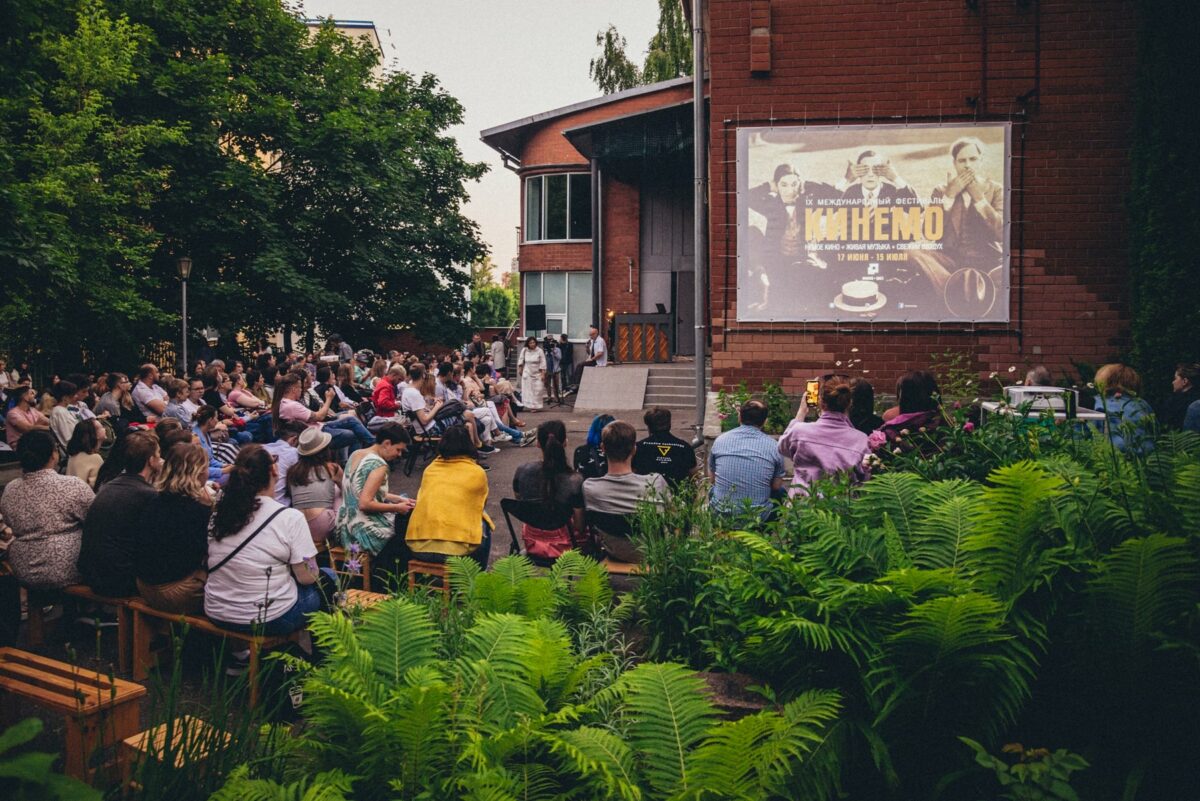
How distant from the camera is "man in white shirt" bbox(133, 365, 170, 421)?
13445mm

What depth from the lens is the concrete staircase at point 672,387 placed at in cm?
2241

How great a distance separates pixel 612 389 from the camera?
23.6m

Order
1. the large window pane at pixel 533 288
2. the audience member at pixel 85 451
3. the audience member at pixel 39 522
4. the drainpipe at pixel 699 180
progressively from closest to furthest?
the audience member at pixel 39 522
the audience member at pixel 85 451
the drainpipe at pixel 699 180
the large window pane at pixel 533 288

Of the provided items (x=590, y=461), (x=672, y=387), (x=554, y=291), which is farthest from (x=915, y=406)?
(x=554, y=291)

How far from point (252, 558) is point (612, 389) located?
731 inches

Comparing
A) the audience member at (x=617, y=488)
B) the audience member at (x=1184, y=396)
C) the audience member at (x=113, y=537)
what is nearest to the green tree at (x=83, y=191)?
the audience member at (x=113, y=537)

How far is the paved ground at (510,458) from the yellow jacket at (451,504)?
2088 millimetres

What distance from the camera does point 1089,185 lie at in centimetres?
1470

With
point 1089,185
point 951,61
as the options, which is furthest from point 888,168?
point 1089,185

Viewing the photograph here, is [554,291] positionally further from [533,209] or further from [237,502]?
[237,502]

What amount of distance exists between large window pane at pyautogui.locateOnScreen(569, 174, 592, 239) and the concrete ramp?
32.0 ft

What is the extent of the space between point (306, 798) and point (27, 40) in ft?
34.9

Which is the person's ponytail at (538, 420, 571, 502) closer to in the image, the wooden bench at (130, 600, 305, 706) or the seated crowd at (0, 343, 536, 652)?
the seated crowd at (0, 343, 536, 652)

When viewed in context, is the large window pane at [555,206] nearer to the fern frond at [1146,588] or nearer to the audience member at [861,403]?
the audience member at [861,403]
